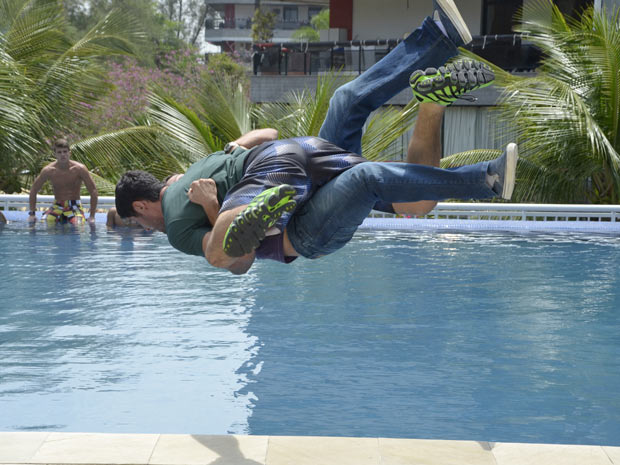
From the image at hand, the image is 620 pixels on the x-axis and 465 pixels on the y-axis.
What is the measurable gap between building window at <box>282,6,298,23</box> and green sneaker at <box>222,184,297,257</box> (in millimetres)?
68090

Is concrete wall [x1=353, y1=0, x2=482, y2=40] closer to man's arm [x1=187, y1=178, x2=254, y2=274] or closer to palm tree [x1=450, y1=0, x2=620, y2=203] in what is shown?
palm tree [x1=450, y1=0, x2=620, y2=203]

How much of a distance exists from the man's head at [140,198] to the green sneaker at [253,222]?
88cm

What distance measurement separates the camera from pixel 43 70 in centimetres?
1672

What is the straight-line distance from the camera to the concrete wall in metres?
20.6

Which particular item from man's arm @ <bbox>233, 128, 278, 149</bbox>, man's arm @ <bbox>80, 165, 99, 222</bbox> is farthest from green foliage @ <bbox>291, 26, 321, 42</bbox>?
man's arm @ <bbox>233, 128, 278, 149</bbox>

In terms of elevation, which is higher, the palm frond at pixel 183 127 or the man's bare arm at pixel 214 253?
the palm frond at pixel 183 127

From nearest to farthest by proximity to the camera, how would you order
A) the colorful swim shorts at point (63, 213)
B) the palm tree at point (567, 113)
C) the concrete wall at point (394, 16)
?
the colorful swim shorts at point (63, 213) < the palm tree at point (567, 113) < the concrete wall at point (394, 16)

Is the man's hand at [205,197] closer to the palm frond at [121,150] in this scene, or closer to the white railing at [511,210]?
the white railing at [511,210]

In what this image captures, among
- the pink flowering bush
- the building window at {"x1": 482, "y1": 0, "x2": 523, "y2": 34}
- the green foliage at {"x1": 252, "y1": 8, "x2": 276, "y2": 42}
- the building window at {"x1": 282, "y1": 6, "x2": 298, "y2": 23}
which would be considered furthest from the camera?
the building window at {"x1": 282, "y1": 6, "x2": 298, "y2": 23}

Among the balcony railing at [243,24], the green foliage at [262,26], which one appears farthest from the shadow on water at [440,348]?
the balcony railing at [243,24]

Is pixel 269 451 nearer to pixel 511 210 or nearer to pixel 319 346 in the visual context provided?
pixel 319 346

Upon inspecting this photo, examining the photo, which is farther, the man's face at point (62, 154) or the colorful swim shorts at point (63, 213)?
the colorful swim shorts at point (63, 213)

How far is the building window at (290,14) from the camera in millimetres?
69312

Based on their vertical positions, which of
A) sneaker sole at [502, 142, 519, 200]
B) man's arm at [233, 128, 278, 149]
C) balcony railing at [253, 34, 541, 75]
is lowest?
sneaker sole at [502, 142, 519, 200]
